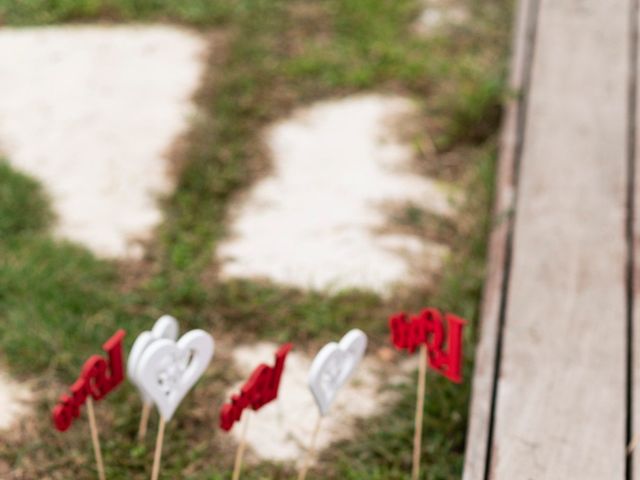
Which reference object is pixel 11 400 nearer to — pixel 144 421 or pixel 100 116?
pixel 144 421

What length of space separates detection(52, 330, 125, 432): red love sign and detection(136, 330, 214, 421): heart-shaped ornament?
0.35 feet

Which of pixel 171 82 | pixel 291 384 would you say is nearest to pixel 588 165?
pixel 291 384

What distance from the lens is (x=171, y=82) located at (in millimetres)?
5316

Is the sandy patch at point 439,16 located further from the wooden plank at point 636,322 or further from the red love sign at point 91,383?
the red love sign at point 91,383

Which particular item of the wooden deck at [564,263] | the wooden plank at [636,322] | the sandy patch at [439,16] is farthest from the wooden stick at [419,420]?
the sandy patch at [439,16]

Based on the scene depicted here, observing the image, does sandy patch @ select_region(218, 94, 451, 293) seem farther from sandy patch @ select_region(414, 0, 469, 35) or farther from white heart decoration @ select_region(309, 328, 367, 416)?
white heart decoration @ select_region(309, 328, 367, 416)

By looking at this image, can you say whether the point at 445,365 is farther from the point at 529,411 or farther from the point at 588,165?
the point at 588,165

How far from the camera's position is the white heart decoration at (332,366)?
297cm

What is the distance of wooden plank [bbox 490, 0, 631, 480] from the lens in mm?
3164

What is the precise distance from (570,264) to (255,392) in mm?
1273

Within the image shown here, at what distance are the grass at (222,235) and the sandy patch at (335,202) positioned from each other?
0.07 metres

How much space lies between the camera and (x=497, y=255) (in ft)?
13.0

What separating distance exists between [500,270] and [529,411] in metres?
0.69

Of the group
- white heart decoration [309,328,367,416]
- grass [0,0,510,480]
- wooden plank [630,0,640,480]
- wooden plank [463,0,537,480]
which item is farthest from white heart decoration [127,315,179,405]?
wooden plank [630,0,640,480]
